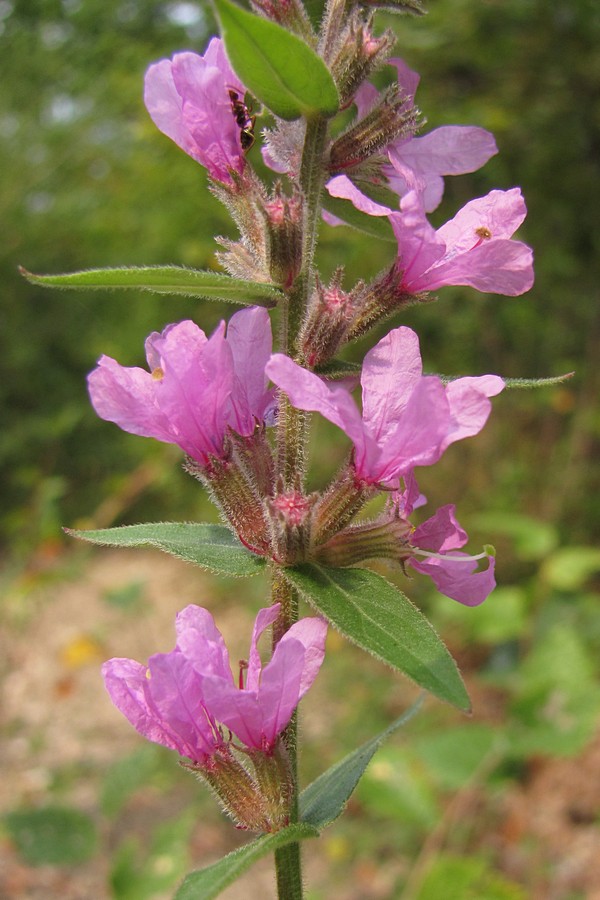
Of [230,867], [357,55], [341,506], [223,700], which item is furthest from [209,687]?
[357,55]

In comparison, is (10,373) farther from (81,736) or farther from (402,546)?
(402,546)

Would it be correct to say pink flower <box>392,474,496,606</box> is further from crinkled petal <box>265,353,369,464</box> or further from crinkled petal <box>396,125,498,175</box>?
crinkled petal <box>396,125,498,175</box>

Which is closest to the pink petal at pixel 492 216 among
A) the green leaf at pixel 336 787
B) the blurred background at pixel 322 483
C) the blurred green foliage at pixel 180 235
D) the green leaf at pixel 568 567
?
the green leaf at pixel 336 787

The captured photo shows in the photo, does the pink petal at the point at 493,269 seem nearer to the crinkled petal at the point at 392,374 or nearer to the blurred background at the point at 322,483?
the crinkled petal at the point at 392,374

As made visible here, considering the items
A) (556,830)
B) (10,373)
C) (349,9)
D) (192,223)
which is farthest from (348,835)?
(10,373)

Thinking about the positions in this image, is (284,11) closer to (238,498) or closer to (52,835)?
(238,498)

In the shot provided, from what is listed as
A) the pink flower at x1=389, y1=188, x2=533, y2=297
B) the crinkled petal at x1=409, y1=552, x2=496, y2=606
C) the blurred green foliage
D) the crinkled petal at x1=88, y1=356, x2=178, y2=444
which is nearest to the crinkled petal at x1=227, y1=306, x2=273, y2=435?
the crinkled petal at x1=88, y1=356, x2=178, y2=444
